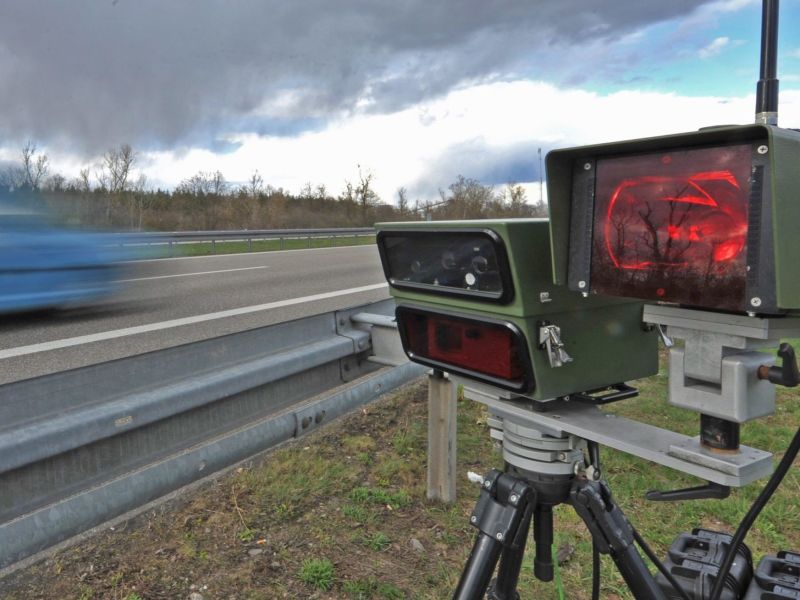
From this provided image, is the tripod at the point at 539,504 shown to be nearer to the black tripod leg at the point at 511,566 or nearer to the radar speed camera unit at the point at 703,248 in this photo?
the black tripod leg at the point at 511,566

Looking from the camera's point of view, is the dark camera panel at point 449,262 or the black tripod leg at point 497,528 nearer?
the dark camera panel at point 449,262

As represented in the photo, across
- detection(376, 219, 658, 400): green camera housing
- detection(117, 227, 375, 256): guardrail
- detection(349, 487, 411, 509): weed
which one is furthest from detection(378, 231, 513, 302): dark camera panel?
detection(117, 227, 375, 256): guardrail

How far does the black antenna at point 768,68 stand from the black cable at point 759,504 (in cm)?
55

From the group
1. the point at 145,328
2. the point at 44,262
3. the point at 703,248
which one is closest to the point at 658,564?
the point at 703,248

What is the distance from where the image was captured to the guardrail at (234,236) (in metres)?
12.1

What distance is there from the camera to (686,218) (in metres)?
0.95

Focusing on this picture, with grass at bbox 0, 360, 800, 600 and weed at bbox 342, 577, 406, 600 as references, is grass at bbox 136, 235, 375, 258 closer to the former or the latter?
grass at bbox 0, 360, 800, 600

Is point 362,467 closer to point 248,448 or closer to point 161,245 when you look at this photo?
point 248,448

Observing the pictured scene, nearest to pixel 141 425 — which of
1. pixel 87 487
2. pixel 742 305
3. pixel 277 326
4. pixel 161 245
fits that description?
pixel 87 487

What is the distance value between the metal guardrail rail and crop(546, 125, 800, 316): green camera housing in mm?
1008

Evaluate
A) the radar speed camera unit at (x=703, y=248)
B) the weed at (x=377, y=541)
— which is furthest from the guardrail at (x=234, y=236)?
the radar speed camera unit at (x=703, y=248)

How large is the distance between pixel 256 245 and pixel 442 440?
1722 centimetres

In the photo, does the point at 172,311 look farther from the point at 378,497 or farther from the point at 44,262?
the point at 378,497

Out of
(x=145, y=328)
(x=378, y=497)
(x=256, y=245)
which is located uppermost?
(x=256, y=245)
